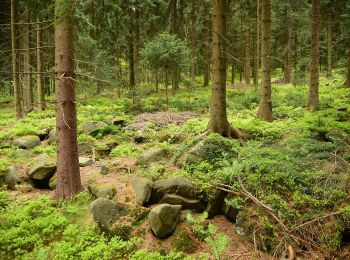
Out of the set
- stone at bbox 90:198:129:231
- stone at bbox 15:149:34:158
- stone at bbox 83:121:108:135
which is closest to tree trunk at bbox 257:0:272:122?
stone at bbox 83:121:108:135

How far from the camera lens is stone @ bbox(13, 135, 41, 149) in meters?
11.1

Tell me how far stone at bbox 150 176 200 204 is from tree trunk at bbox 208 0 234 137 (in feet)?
8.99

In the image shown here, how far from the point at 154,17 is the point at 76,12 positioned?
1983 centimetres

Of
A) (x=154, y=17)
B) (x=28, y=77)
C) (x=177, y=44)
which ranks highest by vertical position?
(x=154, y=17)

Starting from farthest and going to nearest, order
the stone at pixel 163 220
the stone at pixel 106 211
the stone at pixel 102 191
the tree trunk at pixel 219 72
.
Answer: the tree trunk at pixel 219 72
the stone at pixel 102 191
the stone at pixel 106 211
the stone at pixel 163 220

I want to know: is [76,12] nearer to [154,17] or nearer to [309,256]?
[309,256]

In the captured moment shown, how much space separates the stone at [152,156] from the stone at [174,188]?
1595 mm

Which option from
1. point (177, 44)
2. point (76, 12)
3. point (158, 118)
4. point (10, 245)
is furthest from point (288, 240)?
point (177, 44)

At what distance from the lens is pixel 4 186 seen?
830 centimetres

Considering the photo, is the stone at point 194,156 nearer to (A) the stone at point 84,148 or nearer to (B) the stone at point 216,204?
(B) the stone at point 216,204

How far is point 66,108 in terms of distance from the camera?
7.35 meters

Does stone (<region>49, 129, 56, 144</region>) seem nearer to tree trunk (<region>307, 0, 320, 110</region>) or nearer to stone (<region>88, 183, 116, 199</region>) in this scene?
stone (<region>88, 183, 116, 199</region>)

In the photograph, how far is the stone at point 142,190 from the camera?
7105mm

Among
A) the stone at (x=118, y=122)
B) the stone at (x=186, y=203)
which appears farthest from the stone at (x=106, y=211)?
the stone at (x=118, y=122)
